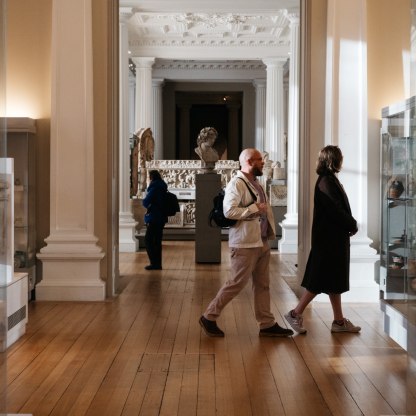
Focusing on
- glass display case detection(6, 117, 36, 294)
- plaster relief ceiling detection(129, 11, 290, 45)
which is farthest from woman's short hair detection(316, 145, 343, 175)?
plaster relief ceiling detection(129, 11, 290, 45)

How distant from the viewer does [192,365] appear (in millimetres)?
5781

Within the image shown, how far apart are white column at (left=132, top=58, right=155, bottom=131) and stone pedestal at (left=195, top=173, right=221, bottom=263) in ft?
30.9

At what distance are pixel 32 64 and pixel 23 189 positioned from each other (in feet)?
4.94

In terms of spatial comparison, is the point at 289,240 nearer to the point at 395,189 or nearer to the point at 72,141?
the point at 72,141

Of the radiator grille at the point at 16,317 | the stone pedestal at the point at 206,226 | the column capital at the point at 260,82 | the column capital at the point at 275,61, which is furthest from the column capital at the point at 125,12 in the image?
the column capital at the point at 260,82

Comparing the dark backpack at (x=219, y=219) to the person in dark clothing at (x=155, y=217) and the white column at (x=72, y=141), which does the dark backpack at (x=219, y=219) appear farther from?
the person in dark clothing at (x=155, y=217)

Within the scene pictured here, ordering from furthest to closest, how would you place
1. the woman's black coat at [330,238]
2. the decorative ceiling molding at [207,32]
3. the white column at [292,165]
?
1. the decorative ceiling molding at [207,32]
2. the white column at [292,165]
3. the woman's black coat at [330,238]

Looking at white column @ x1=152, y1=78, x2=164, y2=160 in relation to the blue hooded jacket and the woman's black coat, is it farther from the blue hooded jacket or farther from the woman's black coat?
the woman's black coat

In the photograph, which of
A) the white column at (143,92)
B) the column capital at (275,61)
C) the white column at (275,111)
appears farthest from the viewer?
the white column at (143,92)

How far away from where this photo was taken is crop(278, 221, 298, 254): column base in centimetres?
1505

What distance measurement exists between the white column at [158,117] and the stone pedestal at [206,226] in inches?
431

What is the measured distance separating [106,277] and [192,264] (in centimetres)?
390

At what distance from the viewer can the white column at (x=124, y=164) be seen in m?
14.8

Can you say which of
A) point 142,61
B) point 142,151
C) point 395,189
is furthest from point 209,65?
point 395,189
